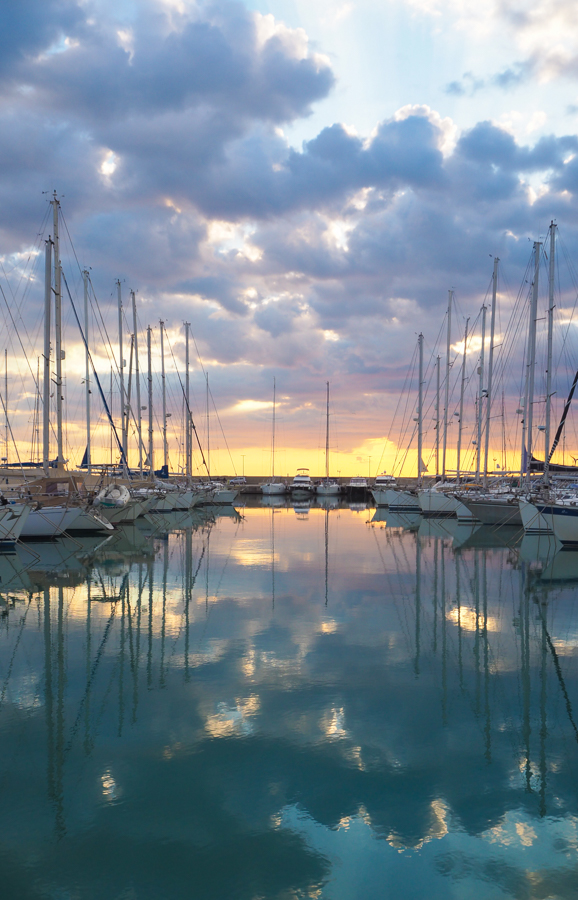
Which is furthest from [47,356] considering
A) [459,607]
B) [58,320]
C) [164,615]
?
[459,607]

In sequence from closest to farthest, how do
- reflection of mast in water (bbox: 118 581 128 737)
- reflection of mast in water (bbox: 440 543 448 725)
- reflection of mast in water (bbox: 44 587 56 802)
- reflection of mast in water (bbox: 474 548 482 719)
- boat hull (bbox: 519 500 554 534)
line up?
reflection of mast in water (bbox: 44 587 56 802) < reflection of mast in water (bbox: 118 581 128 737) < reflection of mast in water (bbox: 440 543 448 725) < reflection of mast in water (bbox: 474 548 482 719) < boat hull (bbox: 519 500 554 534)

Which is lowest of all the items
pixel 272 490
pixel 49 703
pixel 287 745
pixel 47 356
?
pixel 272 490

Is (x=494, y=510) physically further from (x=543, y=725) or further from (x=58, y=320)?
(x=543, y=725)

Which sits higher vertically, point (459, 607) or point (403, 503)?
point (459, 607)

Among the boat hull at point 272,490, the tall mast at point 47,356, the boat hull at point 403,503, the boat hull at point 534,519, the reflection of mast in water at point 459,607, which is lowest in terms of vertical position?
the boat hull at point 272,490

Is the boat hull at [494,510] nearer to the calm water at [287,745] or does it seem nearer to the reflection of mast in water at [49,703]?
the calm water at [287,745]

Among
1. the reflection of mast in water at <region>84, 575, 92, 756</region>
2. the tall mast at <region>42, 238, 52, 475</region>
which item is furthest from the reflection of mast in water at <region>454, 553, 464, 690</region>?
the tall mast at <region>42, 238, 52, 475</region>

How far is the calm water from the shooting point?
5383 mm

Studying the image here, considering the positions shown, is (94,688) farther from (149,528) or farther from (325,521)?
(325,521)

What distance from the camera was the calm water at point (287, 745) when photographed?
212 inches

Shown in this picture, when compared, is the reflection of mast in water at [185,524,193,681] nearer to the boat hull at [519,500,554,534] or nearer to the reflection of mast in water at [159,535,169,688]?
the reflection of mast in water at [159,535,169,688]

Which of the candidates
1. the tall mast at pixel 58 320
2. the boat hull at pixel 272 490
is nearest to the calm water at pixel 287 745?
the tall mast at pixel 58 320

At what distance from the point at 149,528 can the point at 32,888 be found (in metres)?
32.7

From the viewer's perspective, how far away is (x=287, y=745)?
762 cm
